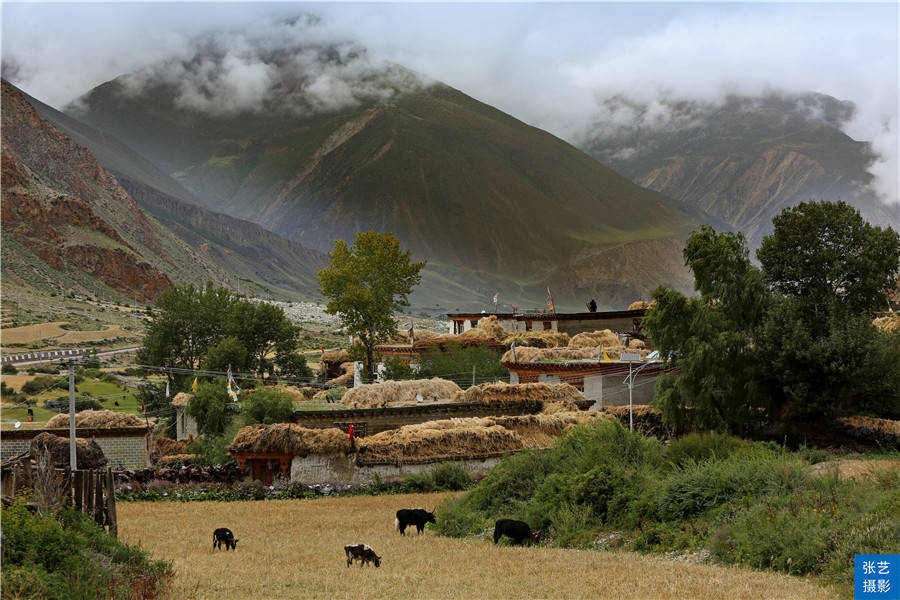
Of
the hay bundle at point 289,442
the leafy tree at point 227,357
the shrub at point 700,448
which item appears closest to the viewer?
the shrub at point 700,448

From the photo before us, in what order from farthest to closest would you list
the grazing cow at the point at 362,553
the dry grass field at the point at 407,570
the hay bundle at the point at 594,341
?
the hay bundle at the point at 594,341 → the grazing cow at the point at 362,553 → the dry grass field at the point at 407,570

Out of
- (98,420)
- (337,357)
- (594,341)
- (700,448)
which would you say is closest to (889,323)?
(594,341)

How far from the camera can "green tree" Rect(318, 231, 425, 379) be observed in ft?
189

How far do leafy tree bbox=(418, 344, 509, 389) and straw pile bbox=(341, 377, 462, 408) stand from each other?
568 inches

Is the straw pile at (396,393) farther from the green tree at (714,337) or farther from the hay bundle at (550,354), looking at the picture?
the green tree at (714,337)

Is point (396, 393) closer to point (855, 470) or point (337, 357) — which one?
point (855, 470)

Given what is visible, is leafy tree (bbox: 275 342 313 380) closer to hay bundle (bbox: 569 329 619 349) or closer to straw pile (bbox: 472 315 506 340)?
straw pile (bbox: 472 315 506 340)

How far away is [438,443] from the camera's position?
107ft

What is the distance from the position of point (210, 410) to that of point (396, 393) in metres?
12.3

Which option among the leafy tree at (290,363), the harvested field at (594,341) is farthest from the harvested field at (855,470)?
the leafy tree at (290,363)

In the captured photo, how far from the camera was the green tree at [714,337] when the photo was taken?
36.0m

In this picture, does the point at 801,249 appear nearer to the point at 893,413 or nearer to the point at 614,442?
the point at 893,413

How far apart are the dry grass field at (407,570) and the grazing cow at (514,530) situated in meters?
0.49

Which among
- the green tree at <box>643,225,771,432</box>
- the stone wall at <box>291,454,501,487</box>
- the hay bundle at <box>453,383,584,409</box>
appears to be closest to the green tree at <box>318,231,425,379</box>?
the hay bundle at <box>453,383,584,409</box>
